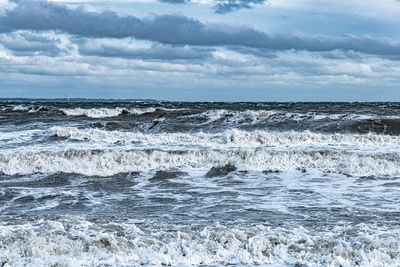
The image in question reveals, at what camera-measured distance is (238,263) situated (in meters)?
6.09

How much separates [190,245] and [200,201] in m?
3.86

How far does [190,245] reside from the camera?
6664mm

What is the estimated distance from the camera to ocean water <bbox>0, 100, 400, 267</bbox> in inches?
251

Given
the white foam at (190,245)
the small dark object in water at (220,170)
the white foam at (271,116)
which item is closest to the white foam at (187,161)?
the small dark object in water at (220,170)

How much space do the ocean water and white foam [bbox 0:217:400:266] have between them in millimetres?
17

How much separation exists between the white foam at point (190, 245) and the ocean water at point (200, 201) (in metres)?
0.02

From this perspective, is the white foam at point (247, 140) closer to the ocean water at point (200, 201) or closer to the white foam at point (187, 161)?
the ocean water at point (200, 201)

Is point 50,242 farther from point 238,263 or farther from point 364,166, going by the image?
point 364,166

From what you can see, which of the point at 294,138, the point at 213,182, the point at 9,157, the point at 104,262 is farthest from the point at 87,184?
the point at 294,138

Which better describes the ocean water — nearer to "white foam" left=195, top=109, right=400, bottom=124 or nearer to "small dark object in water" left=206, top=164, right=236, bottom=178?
"small dark object in water" left=206, top=164, right=236, bottom=178

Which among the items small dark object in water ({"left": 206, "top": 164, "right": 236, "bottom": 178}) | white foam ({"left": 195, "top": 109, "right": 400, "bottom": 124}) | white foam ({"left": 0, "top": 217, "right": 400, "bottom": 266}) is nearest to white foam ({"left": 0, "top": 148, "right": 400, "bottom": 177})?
small dark object in water ({"left": 206, "top": 164, "right": 236, "bottom": 178})

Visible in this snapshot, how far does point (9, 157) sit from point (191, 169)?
605cm

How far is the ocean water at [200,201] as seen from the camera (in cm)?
639

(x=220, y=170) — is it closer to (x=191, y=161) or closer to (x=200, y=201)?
(x=191, y=161)
